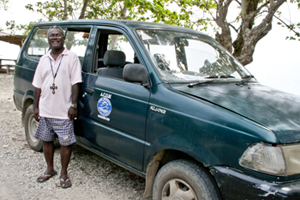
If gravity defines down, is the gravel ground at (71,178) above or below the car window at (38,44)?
below

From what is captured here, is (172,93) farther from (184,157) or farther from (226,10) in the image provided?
(226,10)

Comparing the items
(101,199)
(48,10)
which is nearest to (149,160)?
(101,199)

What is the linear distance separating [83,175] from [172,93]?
2.02 m

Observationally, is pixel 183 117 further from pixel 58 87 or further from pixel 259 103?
pixel 58 87

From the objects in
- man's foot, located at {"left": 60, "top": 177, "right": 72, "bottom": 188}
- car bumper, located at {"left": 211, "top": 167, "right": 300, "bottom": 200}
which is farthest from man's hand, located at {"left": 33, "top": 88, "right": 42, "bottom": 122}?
car bumper, located at {"left": 211, "top": 167, "right": 300, "bottom": 200}

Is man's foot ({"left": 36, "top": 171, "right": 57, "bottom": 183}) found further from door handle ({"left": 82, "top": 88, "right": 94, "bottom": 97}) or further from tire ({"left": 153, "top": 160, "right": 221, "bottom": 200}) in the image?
tire ({"left": 153, "top": 160, "right": 221, "bottom": 200})

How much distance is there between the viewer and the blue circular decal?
10.8 ft

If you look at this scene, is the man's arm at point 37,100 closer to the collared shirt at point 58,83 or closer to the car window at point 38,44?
the collared shirt at point 58,83

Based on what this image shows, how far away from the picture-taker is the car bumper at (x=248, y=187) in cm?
205

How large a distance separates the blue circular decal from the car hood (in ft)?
2.77

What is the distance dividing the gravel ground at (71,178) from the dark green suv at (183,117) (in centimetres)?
51

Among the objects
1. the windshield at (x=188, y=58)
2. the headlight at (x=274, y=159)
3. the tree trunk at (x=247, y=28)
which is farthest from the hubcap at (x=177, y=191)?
the tree trunk at (x=247, y=28)

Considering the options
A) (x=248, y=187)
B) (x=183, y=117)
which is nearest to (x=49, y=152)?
(x=183, y=117)

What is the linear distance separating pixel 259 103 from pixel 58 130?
2327 mm
